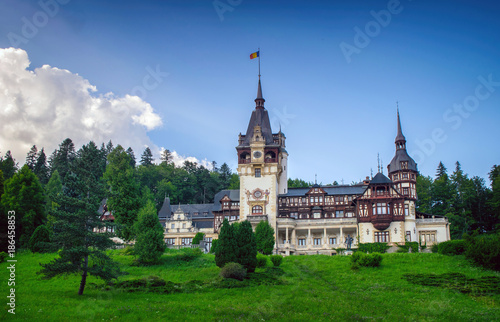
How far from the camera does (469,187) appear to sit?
77.2 metres

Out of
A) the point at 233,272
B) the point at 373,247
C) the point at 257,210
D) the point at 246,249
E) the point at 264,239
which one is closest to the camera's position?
the point at 233,272

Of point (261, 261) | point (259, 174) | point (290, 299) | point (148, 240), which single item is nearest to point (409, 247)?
point (259, 174)

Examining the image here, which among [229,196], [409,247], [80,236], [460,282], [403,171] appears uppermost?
[403,171]

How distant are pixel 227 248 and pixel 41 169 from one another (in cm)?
7949

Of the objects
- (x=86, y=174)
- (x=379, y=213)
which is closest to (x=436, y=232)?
(x=379, y=213)

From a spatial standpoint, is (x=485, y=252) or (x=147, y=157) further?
(x=147, y=157)

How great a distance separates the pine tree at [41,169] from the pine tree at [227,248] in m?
74.4

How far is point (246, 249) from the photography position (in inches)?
1506

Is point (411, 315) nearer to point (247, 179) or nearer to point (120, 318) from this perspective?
point (120, 318)

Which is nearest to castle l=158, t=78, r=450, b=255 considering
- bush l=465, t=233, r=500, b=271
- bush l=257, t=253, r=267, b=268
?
bush l=257, t=253, r=267, b=268

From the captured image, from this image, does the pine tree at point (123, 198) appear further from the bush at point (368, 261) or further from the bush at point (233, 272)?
the bush at point (368, 261)

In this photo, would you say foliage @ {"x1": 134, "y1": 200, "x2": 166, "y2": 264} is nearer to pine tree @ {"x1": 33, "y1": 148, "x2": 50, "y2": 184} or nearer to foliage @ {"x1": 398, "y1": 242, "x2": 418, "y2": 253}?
foliage @ {"x1": 398, "y1": 242, "x2": 418, "y2": 253}

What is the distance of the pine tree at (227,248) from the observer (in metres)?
37.8

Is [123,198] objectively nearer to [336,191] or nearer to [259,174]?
[259,174]
